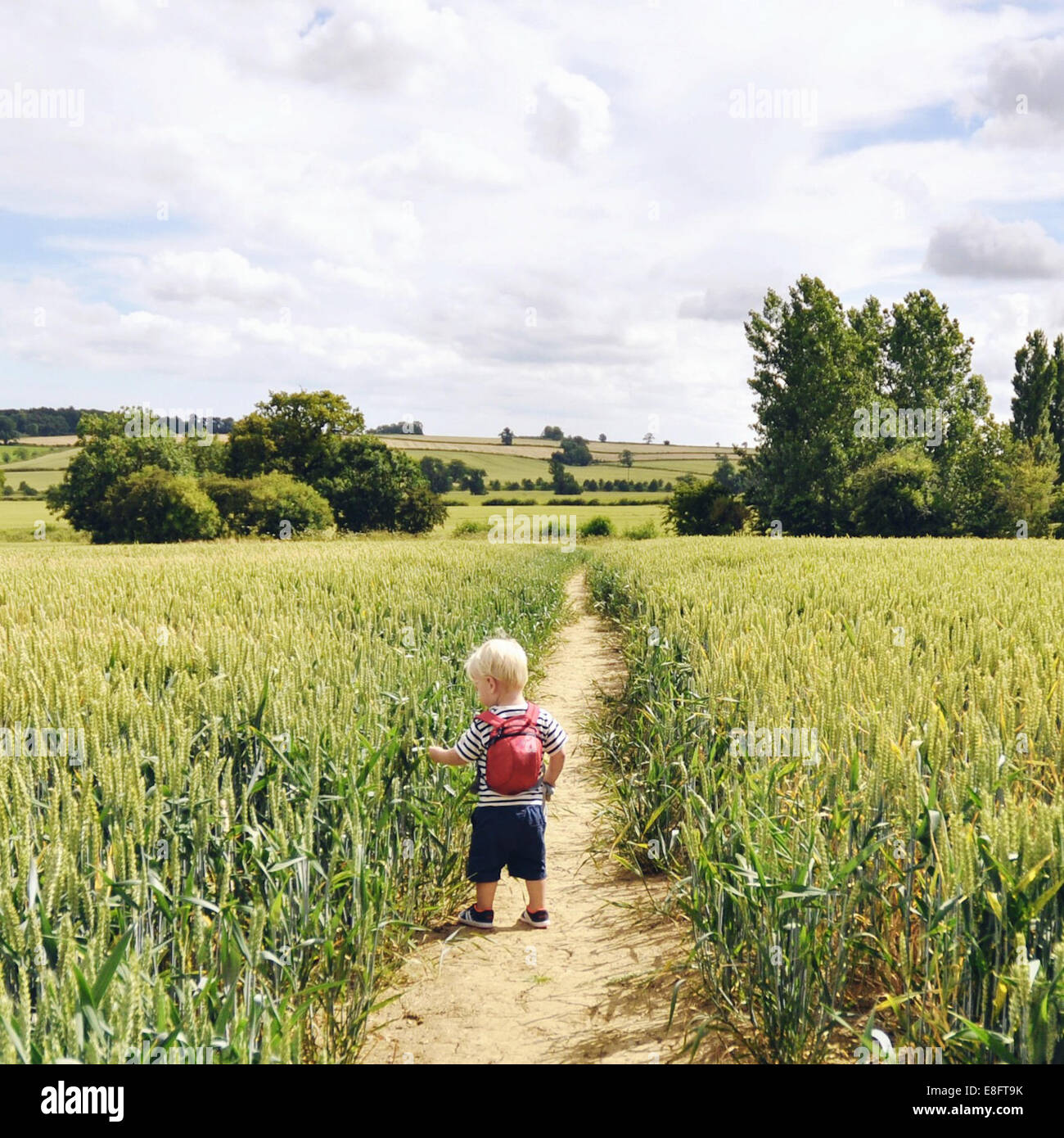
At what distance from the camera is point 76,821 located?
105 inches

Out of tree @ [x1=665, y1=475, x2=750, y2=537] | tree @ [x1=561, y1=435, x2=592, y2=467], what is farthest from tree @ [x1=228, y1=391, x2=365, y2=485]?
tree @ [x1=561, y1=435, x2=592, y2=467]

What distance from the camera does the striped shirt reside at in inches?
167

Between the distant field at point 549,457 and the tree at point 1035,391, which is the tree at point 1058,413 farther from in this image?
the distant field at point 549,457

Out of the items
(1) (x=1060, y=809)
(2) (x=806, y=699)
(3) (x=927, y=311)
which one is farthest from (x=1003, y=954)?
(3) (x=927, y=311)

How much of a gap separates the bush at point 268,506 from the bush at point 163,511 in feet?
4.34

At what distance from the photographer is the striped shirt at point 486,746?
14.0ft

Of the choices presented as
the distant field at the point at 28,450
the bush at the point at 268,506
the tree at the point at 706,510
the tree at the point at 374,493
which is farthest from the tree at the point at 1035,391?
the distant field at the point at 28,450

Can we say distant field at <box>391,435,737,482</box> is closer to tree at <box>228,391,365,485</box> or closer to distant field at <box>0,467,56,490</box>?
tree at <box>228,391,365,485</box>

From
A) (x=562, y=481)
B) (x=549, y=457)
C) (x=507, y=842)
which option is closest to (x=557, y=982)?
(x=507, y=842)

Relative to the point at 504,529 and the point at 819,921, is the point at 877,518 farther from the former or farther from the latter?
the point at 819,921

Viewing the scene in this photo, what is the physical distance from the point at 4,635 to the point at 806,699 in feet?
21.1

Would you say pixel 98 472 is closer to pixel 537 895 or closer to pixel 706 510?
pixel 706 510

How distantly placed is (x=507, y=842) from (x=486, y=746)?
1.70ft

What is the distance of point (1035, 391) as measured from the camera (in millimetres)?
54031
